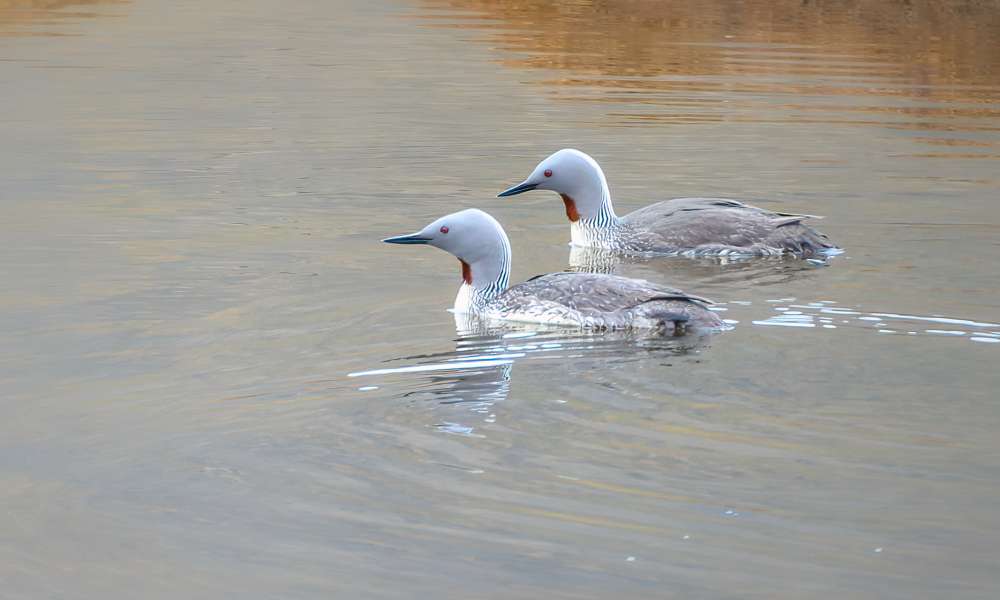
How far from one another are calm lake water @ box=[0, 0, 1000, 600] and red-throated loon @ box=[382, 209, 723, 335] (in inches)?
7.0

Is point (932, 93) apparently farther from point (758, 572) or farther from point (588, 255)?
point (758, 572)

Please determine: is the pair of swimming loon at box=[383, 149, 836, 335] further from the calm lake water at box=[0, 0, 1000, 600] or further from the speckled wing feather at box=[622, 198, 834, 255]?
the calm lake water at box=[0, 0, 1000, 600]

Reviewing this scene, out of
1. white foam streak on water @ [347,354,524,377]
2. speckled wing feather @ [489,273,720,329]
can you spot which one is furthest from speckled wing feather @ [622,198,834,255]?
white foam streak on water @ [347,354,524,377]

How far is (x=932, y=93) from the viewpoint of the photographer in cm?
2231

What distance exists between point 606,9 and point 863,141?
16.6 meters

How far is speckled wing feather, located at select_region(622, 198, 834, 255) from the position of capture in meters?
12.2

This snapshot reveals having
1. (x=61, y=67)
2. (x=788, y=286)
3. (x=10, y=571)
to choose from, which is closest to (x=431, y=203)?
(x=788, y=286)

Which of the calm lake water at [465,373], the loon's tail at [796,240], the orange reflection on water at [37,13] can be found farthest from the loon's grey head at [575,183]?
the orange reflection on water at [37,13]

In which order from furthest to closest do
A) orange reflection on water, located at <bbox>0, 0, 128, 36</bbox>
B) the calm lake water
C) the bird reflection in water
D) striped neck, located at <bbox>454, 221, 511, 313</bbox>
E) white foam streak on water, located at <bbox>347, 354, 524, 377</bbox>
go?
orange reflection on water, located at <bbox>0, 0, 128, 36</bbox>, striped neck, located at <bbox>454, 221, 511, 313</bbox>, white foam streak on water, located at <bbox>347, 354, 524, 377</bbox>, the bird reflection in water, the calm lake water

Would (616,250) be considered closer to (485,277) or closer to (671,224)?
(671,224)

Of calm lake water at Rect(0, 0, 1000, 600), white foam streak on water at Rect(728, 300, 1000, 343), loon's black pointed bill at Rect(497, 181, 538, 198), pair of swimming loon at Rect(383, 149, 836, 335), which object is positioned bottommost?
calm lake water at Rect(0, 0, 1000, 600)

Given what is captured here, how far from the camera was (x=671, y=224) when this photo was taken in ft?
41.5

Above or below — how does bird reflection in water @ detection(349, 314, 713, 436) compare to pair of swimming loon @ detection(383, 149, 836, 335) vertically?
below

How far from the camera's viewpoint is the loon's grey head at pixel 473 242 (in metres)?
10.4
